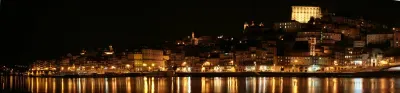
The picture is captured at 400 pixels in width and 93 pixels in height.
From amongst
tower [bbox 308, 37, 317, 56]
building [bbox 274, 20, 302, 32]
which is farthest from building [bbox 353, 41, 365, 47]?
building [bbox 274, 20, 302, 32]

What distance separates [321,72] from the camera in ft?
72.5

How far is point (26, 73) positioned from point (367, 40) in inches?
640

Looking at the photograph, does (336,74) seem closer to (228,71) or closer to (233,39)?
(228,71)

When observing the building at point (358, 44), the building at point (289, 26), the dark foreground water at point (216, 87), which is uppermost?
the building at point (289, 26)

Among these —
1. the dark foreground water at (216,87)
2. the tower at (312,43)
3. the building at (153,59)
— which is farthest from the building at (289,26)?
the dark foreground water at (216,87)

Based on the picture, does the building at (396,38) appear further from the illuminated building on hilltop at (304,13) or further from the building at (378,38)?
the illuminated building on hilltop at (304,13)

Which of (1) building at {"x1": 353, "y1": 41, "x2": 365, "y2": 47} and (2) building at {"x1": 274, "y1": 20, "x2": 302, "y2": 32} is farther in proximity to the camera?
(2) building at {"x1": 274, "y1": 20, "x2": 302, "y2": 32}

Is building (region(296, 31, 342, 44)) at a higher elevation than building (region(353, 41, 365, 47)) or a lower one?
higher

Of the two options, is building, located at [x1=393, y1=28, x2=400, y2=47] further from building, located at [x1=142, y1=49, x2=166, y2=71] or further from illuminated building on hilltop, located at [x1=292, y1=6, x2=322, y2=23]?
building, located at [x1=142, y1=49, x2=166, y2=71]

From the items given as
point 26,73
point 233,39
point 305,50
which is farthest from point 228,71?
point 26,73

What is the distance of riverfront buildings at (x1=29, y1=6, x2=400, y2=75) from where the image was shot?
2402 cm

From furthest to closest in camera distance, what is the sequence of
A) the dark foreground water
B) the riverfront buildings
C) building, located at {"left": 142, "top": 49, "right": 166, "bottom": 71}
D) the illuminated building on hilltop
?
1. the illuminated building on hilltop
2. building, located at {"left": 142, "top": 49, "right": 166, "bottom": 71}
3. the riverfront buildings
4. the dark foreground water

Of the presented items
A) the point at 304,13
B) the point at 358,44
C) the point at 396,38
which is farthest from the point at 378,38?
the point at 304,13

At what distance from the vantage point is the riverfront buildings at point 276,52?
2402 centimetres
